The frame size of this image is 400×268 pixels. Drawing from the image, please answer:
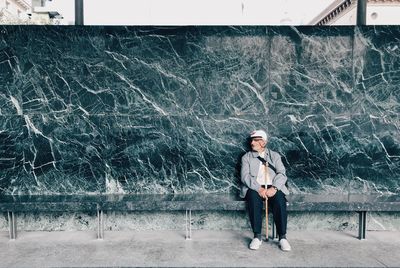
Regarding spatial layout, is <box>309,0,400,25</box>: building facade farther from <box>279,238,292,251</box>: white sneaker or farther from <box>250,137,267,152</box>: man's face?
<box>279,238,292,251</box>: white sneaker

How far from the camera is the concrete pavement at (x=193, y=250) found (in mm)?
4102

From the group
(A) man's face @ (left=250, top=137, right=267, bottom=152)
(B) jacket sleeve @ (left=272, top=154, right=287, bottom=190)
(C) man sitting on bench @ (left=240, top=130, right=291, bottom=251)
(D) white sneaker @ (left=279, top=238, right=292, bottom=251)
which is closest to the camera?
(D) white sneaker @ (left=279, top=238, right=292, bottom=251)

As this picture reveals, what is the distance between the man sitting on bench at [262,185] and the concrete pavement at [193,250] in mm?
258

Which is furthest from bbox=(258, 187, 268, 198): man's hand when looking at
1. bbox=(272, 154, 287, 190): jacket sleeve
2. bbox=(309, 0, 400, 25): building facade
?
bbox=(309, 0, 400, 25): building facade

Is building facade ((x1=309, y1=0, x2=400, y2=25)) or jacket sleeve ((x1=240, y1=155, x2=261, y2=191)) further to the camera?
building facade ((x1=309, y1=0, x2=400, y2=25))

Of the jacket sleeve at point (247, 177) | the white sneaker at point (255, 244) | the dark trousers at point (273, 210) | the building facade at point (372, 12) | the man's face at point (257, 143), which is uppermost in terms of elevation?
the building facade at point (372, 12)

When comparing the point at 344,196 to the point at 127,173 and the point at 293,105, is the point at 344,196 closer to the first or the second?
A: the point at 293,105

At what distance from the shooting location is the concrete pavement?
410 centimetres

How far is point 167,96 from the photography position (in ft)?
17.6

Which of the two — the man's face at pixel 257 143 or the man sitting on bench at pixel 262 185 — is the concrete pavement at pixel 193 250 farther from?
the man's face at pixel 257 143

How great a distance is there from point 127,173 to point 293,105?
7.68 feet

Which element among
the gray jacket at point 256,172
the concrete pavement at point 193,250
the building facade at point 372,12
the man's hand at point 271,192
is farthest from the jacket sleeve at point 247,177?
the building facade at point 372,12

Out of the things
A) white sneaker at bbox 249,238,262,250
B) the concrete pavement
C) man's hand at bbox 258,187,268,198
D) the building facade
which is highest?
the building facade

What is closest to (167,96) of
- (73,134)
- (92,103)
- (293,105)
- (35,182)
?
(92,103)
